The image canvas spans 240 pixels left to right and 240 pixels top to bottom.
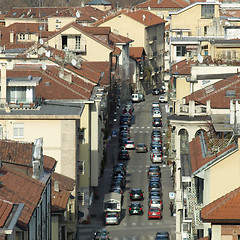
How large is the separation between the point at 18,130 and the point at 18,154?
18734 mm

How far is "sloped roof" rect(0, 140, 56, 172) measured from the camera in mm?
48906

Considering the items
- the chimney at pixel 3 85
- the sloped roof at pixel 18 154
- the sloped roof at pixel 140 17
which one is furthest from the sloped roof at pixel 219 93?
the sloped roof at pixel 140 17

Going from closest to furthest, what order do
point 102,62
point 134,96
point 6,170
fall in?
point 6,170, point 102,62, point 134,96

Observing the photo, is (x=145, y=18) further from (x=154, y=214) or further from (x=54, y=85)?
(x=54, y=85)

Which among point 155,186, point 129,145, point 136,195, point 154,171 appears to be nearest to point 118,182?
point 155,186

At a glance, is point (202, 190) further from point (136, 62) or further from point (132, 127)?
point (136, 62)

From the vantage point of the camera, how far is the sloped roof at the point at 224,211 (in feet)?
115

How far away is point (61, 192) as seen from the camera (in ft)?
202

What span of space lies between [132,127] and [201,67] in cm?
4784

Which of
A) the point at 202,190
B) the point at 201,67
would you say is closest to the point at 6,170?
the point at 202,190

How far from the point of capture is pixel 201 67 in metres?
74.0

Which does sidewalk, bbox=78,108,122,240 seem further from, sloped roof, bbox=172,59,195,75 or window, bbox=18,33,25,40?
window, bbox=18,33,25,40

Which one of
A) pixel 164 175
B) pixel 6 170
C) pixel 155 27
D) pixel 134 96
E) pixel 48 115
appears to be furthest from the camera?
pixel 155 27

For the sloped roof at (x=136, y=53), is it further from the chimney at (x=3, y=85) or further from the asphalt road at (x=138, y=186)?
the chimney at (x=3, y=85)
